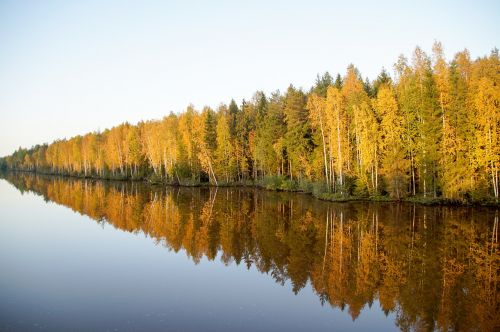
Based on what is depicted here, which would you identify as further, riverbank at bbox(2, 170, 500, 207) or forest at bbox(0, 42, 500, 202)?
riverbank at bbox(2, 170, 500, 207)

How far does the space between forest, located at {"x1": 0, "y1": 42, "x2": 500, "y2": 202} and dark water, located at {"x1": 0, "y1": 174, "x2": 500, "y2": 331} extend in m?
5.35

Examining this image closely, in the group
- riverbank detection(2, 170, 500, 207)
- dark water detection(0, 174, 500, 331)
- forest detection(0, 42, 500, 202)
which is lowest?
dark water detection(0, 174, 500, 331)

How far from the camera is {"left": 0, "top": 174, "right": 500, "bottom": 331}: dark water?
13438 millimetres

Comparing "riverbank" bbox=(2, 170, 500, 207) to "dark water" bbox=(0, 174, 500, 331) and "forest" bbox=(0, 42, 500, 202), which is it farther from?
"dark water" bbox=(0, 174, 500, 331)

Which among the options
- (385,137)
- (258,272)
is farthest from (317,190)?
(258,272)

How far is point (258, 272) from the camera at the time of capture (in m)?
19.0

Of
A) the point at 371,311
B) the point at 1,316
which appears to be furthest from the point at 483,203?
the point at 1,316

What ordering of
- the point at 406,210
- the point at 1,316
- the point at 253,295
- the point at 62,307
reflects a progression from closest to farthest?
the point at 1,316, the point at 62,307, the point at 253,295, the point at 406,210

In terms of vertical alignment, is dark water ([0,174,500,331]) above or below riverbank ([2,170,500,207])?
below

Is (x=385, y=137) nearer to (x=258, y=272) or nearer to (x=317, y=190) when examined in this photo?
(x=317, y=190)

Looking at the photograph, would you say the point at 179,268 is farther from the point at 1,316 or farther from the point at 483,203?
the point at 483,203

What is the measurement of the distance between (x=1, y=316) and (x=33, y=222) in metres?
25.5

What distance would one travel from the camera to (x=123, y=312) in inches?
563

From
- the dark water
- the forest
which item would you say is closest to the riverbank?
the forest
